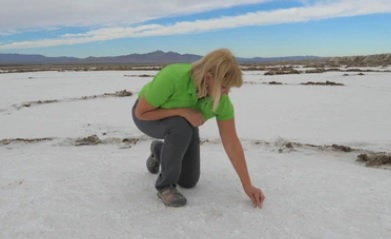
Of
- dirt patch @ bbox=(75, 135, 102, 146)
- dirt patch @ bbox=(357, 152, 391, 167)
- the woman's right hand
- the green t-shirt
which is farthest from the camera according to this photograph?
dirt patch @ bbox=(75, 135, 102, 146)

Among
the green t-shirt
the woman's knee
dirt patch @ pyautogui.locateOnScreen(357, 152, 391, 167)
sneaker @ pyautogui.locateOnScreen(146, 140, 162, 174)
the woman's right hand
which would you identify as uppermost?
the green t-shirt

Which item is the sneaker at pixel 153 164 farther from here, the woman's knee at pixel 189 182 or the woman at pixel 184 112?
the woman at pixel 184 112

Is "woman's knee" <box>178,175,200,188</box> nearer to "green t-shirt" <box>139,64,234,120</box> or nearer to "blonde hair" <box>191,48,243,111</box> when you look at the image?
"green t-shirt" <box>139,64,234,120</box>

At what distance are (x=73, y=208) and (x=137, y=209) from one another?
0.42 metres

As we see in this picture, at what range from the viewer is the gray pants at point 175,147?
2992mm

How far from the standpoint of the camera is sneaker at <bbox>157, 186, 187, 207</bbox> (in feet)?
9.86

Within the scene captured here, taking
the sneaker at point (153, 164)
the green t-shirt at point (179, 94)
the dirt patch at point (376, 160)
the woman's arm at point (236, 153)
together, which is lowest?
the dirt patch at point (376, 160)

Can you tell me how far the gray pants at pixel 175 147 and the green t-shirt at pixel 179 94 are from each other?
4.9 inches

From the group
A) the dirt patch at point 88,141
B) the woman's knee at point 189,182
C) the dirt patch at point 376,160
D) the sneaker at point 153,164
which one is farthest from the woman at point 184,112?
the dirt patch at point 88,141

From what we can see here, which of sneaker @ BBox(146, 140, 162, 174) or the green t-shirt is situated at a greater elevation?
the green t-shirt

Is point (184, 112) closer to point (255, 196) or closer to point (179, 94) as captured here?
point (179, 94)

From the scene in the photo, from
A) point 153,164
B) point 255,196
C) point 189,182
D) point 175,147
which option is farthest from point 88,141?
point 255,196

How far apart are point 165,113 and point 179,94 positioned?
0.17 m

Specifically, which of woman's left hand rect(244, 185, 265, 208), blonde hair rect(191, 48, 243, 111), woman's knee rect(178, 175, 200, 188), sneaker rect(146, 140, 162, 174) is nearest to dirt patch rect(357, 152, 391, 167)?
woman's left hand rect(244, 185, 265, 208)
